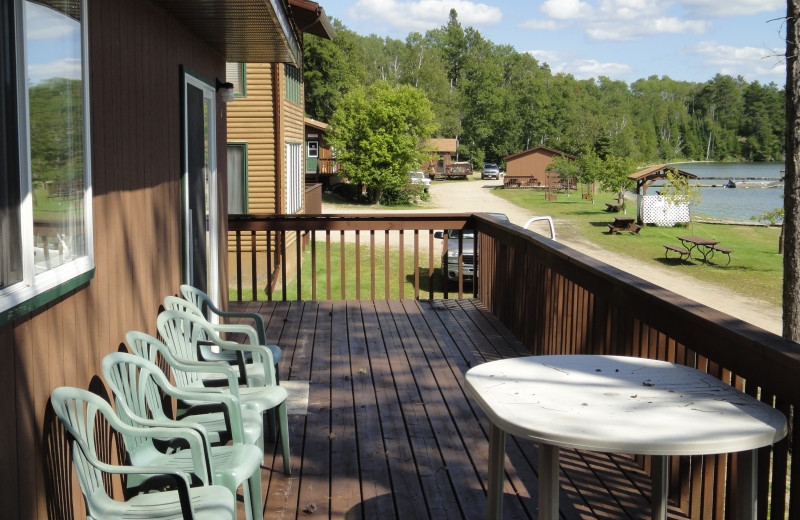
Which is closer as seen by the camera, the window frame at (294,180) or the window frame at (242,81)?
the window frame at (242,81)

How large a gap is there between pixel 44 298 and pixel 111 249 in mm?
1029

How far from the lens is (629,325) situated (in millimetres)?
4004

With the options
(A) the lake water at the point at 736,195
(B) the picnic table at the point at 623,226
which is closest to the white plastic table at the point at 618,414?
(B) the picnic table at the point at 623,226

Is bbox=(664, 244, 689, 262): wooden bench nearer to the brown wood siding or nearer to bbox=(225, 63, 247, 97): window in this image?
bbox=(225, 63, 247, 97): window

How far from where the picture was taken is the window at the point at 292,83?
16.5m

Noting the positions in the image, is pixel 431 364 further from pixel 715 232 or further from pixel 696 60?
pixel 696 60

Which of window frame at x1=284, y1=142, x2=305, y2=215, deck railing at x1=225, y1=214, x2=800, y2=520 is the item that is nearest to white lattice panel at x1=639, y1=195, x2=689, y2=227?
window frame at x1=284, y1=142, x2=305, y2=215

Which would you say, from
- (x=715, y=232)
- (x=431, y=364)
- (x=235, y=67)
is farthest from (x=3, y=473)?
(x=715, y=232)

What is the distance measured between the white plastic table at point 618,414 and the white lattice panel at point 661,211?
94.2ft

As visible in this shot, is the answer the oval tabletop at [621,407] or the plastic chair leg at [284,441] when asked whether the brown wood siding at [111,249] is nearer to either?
the plastic chair leg at [284,441]

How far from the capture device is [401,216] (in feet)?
26.6

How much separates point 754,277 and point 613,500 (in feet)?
57.8

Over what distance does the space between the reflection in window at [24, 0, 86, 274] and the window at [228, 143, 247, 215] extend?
11.6 m

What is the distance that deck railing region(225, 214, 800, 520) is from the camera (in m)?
2.57
